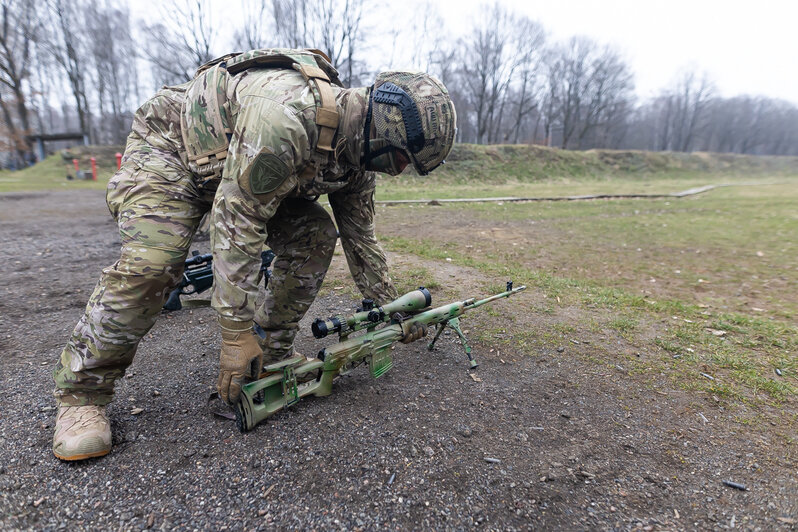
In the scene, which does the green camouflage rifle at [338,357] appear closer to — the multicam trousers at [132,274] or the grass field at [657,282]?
the multicam trousers at [132,274]

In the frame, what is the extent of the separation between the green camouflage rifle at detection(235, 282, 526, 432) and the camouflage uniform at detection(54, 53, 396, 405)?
18.1 inches

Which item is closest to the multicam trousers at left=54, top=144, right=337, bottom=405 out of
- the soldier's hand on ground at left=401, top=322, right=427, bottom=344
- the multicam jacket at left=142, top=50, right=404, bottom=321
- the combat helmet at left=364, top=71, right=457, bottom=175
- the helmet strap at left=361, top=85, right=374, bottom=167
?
the multicam jacket at left=142, top=50, right=404, bottom=321

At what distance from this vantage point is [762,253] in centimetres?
675

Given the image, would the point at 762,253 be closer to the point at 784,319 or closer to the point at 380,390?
the point at 784,319

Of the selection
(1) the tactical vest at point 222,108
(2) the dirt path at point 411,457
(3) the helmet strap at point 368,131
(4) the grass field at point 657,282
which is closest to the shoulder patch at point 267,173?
(1) the tactical vest at point 222,108

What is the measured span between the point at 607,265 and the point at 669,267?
0.84 m

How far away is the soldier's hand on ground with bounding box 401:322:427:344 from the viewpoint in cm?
277

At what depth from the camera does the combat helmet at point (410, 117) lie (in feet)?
6.76

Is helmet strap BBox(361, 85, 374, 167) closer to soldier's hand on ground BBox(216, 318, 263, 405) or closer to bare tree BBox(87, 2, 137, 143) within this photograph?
soldier's hand on ground BBox(216, 318, 263, 405)

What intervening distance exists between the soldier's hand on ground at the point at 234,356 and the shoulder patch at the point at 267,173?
0.63 m

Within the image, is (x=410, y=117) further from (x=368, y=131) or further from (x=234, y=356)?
(x=234, y=356)

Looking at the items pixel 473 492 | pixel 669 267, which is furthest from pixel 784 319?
pixel 473 492

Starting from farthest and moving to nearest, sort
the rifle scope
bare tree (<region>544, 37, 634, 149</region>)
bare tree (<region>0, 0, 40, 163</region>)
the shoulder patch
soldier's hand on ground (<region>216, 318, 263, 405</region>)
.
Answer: bare tree (<region>544, 37, 634, 149</region>) < bare tree (<region>0, 0, 40, 163</region>) < the rifle scope < soldier's hand on ground (<region>216, 318, 263, 405</region>) < the shoulder patch

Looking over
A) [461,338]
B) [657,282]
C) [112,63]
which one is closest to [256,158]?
[461,338]
